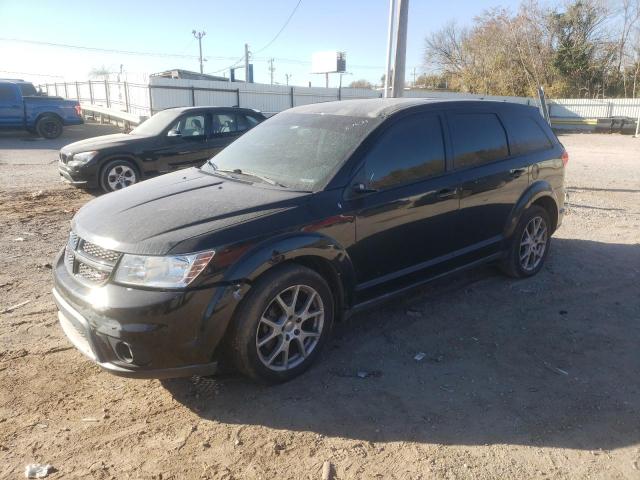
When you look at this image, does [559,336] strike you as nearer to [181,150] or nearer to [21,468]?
[21,468]

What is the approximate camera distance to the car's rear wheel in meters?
8.84

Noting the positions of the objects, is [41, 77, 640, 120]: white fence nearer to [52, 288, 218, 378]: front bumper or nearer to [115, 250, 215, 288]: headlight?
[115, 250, 215, 288]: headlight

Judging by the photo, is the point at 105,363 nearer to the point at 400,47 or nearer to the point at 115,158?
the point at 115,158

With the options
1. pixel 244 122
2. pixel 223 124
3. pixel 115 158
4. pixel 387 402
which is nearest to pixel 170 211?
pixel 387 402

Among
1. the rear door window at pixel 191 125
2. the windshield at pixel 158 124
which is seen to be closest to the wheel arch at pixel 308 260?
the rear door window at pixel 191 125

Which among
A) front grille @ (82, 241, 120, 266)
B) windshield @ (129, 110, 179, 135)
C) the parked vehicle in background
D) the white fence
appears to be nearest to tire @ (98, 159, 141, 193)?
windshield @ (129, 110, 179, 135)

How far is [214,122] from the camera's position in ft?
32.1

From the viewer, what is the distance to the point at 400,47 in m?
9.11

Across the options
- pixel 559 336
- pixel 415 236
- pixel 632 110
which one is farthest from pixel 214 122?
pixel 632 110

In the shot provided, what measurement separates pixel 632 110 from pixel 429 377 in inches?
1569

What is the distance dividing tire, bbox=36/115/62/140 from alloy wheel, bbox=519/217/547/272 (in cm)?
1924

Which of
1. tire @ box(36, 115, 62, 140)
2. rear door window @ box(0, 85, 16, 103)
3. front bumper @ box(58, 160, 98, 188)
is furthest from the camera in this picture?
tire @ box(36, 115, 62, 140)

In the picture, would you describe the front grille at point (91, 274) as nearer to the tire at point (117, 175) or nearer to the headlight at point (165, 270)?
the headlight at point (165, 270)

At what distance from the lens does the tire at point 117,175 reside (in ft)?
29.0
